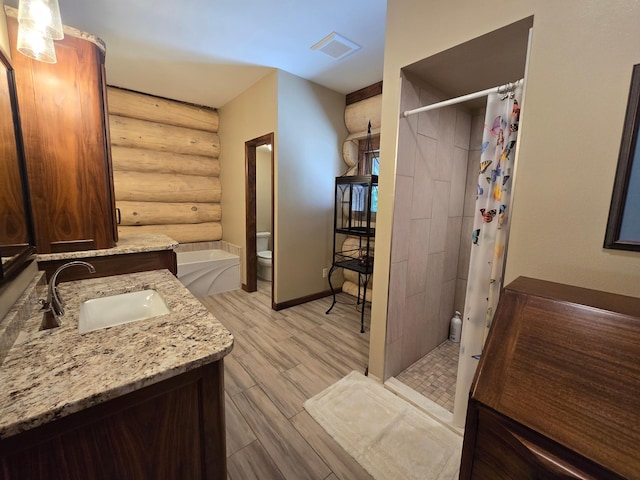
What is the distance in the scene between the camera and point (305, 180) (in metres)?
3.26

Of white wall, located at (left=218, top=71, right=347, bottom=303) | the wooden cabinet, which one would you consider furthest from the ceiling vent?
the wooden cabinet

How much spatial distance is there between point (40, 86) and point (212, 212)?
8.83 feet

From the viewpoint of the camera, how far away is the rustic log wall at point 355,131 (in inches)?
126

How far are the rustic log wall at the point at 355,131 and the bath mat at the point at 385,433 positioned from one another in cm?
169

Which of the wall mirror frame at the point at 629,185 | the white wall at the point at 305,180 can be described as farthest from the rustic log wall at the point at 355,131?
the wall mirror frame at the point at 629,185

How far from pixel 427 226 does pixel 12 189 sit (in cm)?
243

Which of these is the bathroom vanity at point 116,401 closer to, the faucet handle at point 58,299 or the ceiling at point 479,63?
the faucet handle at point 58,299

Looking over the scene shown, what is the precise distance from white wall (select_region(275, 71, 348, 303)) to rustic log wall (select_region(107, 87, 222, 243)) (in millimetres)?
1653

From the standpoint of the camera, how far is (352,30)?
2.16 meters

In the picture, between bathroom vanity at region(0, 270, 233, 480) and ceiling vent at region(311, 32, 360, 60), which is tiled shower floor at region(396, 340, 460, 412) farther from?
ceiling vent at region(311, 32, 360, 60)

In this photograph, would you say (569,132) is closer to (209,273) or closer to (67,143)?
(67,143)

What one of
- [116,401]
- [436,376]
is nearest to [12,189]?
[116,401]

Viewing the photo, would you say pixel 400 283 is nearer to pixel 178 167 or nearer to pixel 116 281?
pixel 116 281

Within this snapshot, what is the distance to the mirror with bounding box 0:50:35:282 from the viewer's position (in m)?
1.11
